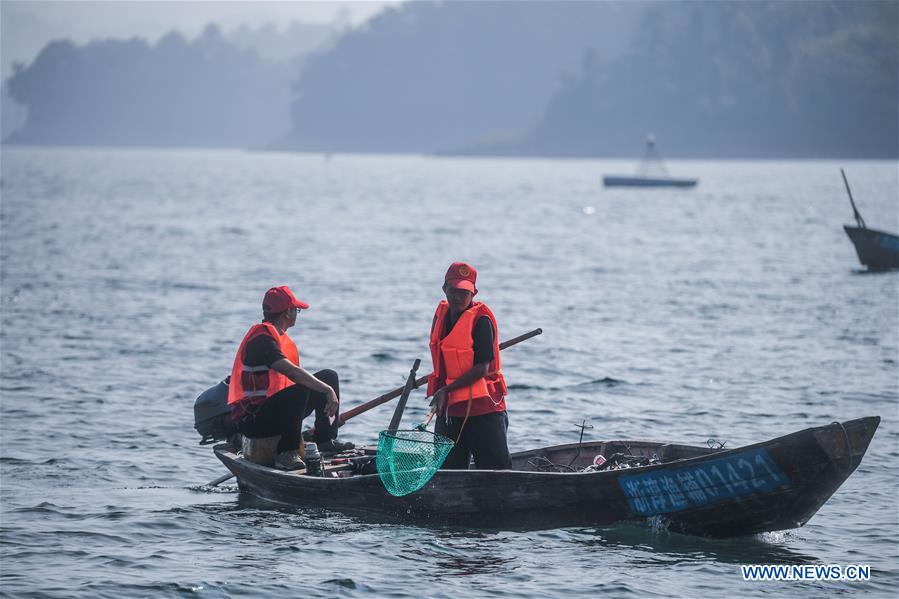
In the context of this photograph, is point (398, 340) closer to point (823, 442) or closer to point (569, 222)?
point (823, 442)

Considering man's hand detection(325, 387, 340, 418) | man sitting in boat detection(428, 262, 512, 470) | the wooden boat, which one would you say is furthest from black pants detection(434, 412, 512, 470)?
man's hand detection(325, 387, 340, 418)

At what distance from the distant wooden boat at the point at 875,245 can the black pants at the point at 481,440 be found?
91.8 ft

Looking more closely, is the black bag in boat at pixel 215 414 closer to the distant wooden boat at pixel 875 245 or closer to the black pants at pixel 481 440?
the black pants at pixel 481 440

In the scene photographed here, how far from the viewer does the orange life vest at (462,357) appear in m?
11.6

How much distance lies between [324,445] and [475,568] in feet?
9.25

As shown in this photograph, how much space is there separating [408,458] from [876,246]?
2952cm

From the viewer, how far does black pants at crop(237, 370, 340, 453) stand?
1256 cm

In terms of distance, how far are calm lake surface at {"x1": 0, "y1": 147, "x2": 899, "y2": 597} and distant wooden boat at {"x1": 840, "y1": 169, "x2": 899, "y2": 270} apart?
1542 millimetres

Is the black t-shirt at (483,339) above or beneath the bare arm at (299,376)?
above

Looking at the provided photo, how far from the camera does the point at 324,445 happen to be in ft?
44.4

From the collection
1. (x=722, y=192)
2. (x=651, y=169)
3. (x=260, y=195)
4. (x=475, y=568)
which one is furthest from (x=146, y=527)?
(x=651, y=169)

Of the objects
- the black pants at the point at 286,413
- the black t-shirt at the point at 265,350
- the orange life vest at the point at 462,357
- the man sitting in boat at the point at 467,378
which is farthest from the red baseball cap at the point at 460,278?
the black pants at the point at 286,413

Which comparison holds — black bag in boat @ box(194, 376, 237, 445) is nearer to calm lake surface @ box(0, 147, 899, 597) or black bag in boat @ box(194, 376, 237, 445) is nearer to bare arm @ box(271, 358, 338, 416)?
calm lake surface @ box(0, 147, 899, 597)

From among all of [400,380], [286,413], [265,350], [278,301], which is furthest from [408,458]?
[400,380]
